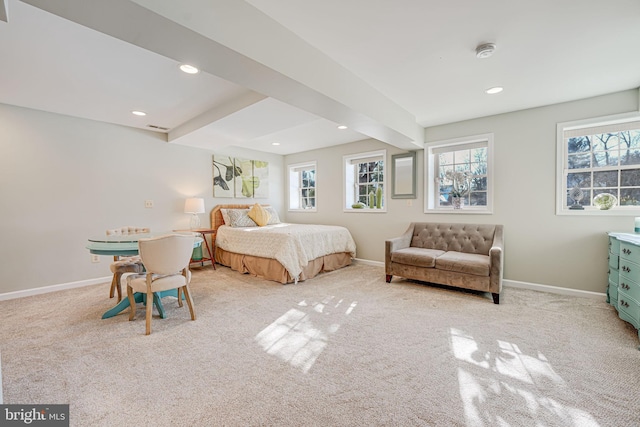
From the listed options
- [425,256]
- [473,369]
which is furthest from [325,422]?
[425,256]

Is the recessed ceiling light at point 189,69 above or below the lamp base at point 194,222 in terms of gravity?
above

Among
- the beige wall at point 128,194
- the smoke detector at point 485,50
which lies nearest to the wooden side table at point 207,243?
the beige wall at point 128,194

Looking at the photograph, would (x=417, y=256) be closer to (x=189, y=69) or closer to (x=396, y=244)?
(x=396, y=244)

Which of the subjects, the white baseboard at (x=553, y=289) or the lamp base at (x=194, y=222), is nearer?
the white baseboard at (x=553, y=289)

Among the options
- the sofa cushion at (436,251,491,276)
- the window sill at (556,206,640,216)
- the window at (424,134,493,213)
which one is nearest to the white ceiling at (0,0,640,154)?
the window at (424,134,493,213)

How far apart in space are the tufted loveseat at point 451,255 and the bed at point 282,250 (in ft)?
3.50

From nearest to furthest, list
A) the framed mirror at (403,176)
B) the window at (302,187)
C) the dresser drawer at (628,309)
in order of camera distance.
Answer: the dresser drawer at (628,309) → the framed mirror at (403,176) → the window at (302,187)

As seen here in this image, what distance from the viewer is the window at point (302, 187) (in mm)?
6160

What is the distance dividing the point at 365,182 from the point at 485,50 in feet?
10.7

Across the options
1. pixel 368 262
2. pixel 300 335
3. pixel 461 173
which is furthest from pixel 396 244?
pixel 300 335

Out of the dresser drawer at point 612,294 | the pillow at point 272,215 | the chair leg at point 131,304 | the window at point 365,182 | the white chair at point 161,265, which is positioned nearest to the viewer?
the white chair at point 161,265

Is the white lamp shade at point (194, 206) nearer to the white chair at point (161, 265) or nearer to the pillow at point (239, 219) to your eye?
the pillow at point (239, 219)

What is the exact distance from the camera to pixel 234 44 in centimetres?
160

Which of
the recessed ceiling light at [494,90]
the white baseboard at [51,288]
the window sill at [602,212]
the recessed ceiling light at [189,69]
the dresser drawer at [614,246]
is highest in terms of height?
the recessed ceiling light at [494,90]
